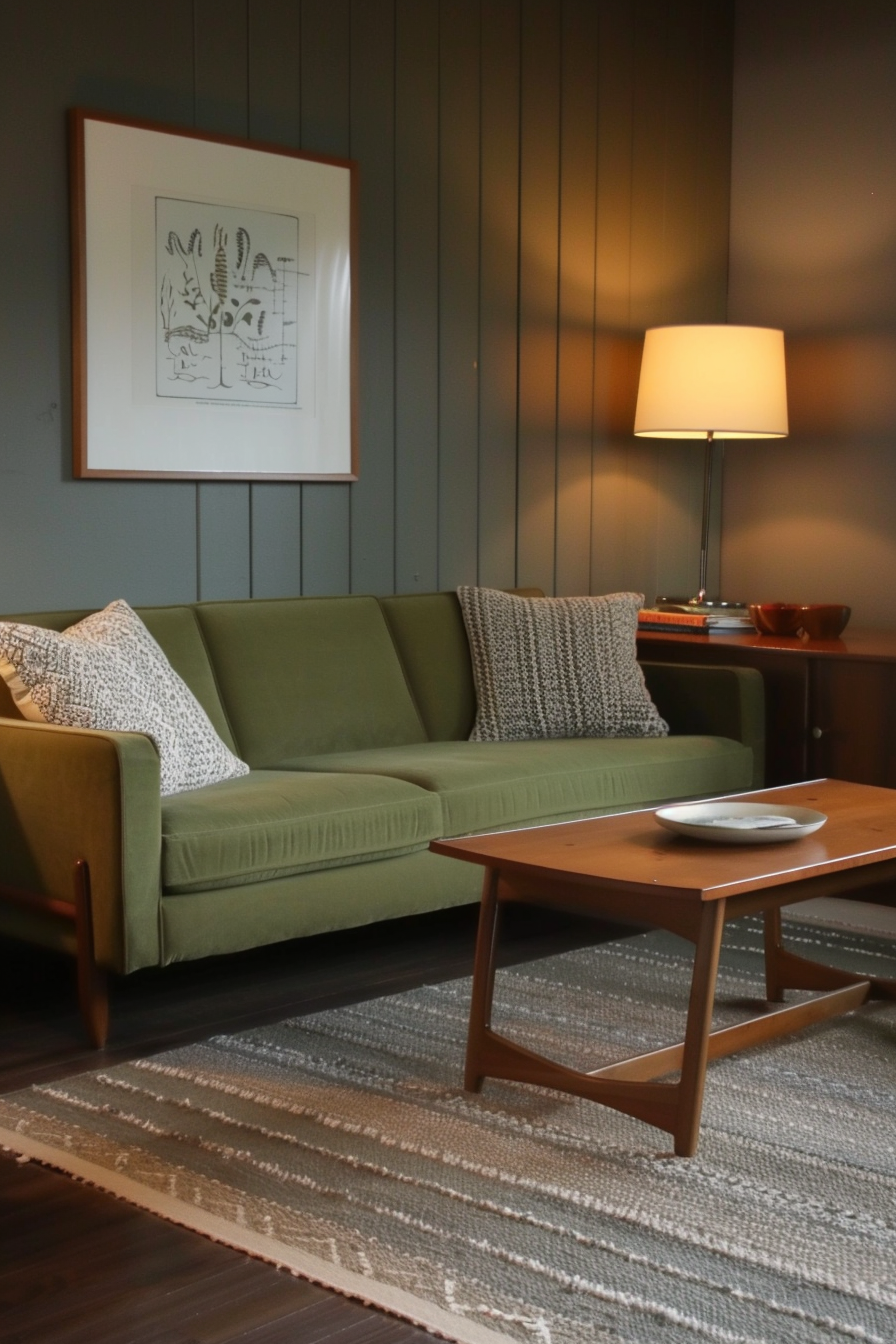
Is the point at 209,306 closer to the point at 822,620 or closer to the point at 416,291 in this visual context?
the point at 416,291

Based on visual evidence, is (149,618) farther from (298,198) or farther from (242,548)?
(298,198)

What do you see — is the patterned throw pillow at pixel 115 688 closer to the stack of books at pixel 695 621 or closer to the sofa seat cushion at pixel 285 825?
the sofa seat cushion at pixel 285 825

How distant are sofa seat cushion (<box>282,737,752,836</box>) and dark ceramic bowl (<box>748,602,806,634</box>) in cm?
51

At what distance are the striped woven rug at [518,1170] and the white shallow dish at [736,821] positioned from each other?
415mm

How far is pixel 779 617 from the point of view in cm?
432

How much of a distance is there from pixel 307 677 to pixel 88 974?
3.91 feet

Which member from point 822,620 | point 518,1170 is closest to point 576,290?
point 822,620

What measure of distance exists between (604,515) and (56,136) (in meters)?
2.08

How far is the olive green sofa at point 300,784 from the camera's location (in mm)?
2719

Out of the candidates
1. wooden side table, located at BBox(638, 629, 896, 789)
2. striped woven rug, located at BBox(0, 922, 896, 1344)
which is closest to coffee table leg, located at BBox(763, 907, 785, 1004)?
striped woven rug, located at BBox(0, 922, 896, 1344)

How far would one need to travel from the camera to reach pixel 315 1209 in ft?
6.75

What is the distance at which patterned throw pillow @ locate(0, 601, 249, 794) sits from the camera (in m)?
2.96

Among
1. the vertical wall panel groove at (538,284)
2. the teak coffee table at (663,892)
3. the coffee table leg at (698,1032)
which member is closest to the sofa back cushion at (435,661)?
the vertical wall panel groove at (538,284)

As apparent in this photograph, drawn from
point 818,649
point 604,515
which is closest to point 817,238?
point 604,515
